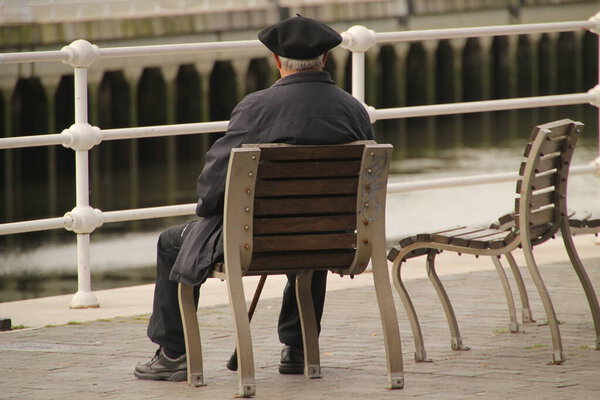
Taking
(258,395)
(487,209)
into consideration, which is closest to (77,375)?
(258,395)

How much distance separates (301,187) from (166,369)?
0.86 metres

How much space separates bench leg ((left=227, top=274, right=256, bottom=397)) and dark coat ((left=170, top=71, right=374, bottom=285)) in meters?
0.15

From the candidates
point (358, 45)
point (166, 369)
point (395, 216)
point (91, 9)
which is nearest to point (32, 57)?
point (358, 45)

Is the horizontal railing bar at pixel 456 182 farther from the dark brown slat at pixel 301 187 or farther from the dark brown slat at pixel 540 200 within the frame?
the dark brown slat at pixel 301 187

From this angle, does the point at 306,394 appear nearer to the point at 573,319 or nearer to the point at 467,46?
the point at 573,319

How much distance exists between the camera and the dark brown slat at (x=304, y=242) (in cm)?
507

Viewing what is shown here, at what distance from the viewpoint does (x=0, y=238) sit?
17.2 meters

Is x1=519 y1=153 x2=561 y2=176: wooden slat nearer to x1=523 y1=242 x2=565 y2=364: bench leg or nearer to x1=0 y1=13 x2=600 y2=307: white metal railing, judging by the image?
x1=523 y1=242 x2=565 y2=364: bench leg

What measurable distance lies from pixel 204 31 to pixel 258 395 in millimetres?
31618

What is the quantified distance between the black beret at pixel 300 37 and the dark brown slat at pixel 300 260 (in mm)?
679

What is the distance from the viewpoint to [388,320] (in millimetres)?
5207

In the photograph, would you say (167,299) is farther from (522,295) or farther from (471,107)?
(471,107)

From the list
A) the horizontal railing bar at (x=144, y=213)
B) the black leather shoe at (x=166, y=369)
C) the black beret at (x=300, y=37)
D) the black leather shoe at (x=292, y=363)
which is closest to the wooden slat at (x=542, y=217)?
the black leather shoe at (x=292, y=363)

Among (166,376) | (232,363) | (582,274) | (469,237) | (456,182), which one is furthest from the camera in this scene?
(456,182)
